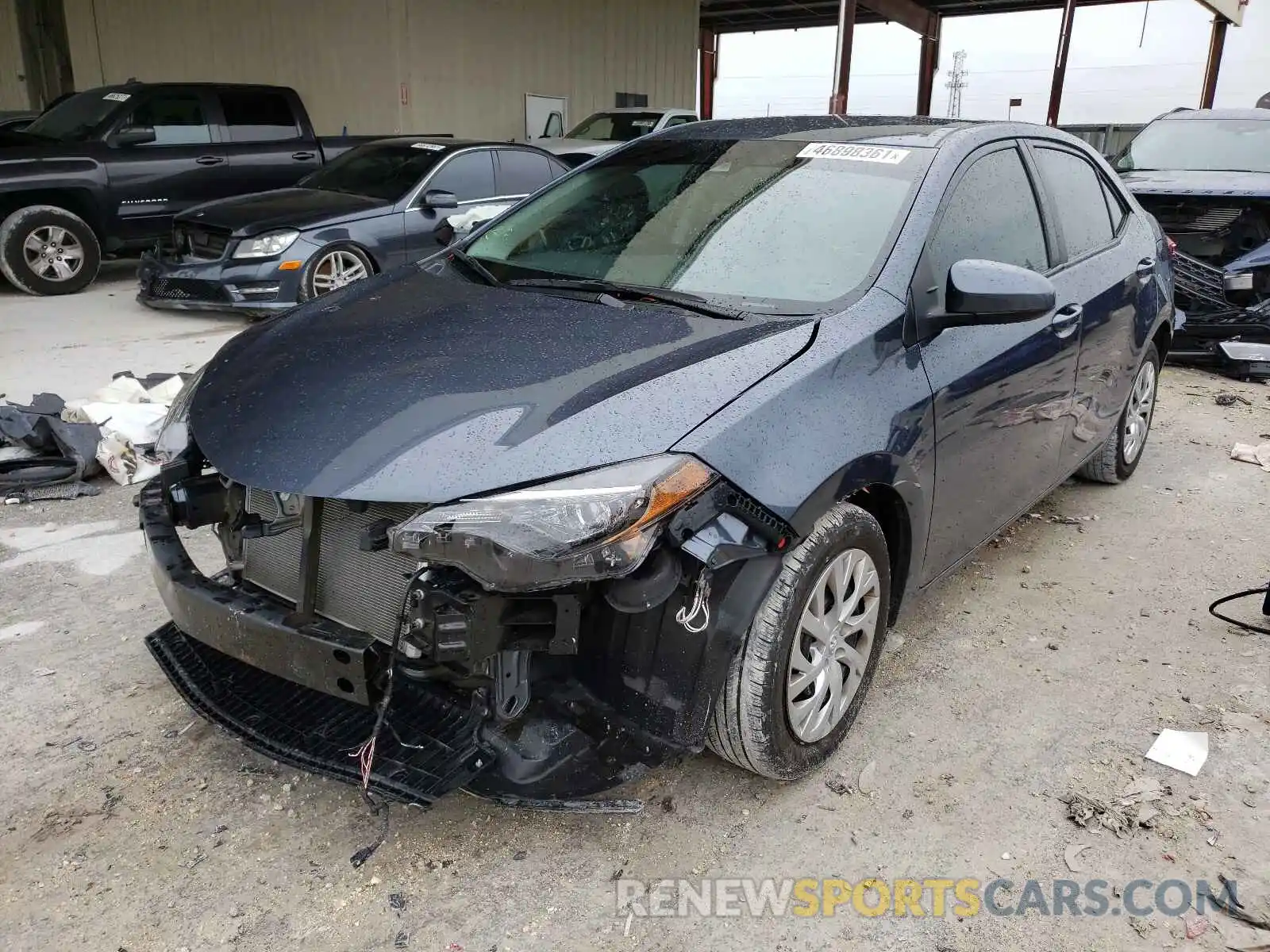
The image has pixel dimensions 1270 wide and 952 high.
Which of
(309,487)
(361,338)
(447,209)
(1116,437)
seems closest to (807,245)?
(361,338)

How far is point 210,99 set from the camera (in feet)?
32.7

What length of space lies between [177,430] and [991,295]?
219 cm

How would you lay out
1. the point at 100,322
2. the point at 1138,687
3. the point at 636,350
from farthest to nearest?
the point at 100,322, the point at 1138,687, the point at 636,350

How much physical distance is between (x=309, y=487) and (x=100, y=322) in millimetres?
6821

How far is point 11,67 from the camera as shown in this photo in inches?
505

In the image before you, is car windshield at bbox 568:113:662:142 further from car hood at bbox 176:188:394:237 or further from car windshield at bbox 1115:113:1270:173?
car windshield at bbox 1115:113:1270:173

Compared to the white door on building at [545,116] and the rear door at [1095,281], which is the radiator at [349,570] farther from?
the white door on building at [545,116]

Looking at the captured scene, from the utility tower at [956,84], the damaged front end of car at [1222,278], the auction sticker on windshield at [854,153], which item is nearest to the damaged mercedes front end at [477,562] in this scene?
the auction sticker on windshield at [854,153]

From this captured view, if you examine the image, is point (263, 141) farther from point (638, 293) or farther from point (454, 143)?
point (638, 293)

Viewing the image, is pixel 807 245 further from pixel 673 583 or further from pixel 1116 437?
pixel 1116 437

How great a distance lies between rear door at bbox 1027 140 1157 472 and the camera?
3.69 m

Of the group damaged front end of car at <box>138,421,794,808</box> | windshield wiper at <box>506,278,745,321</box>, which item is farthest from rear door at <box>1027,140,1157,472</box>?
damaged front end of car at <box>138,421,794,808</box>

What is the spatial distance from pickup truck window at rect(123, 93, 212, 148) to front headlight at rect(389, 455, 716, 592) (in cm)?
907

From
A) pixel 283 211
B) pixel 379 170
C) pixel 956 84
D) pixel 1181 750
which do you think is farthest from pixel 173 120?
pixel 956 84
